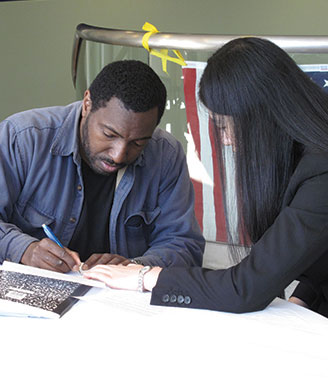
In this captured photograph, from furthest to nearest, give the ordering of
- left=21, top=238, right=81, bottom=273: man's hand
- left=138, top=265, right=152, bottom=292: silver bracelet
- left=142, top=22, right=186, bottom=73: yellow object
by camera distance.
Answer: left=142, top=22, right=186, bottom=73: yellow object, left=21, top=238, right=81, bottom=273: man's hand, left=138, top=265, right=152, bottom=292: silver bracelet

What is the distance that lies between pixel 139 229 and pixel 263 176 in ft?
2.17

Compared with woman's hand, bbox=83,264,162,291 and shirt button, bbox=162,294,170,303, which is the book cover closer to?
woman's hand, bbox=83,264,162,291

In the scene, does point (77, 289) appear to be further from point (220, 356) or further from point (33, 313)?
point (220, 356)

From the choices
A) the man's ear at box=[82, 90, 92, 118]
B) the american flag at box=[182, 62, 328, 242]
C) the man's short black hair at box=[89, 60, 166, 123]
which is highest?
the man's short black hair at box=[89, 60, 166, 123]

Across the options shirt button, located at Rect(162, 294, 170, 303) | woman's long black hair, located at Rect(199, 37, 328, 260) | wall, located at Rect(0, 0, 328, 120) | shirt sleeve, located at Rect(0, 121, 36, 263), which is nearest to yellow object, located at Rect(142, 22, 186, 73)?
shirt sleeve, located at Rect(0, 121, 36, 263)

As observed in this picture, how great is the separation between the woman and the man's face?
39 centimetres

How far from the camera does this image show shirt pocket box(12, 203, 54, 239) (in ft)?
5.97

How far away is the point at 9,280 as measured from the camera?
1.34 meters

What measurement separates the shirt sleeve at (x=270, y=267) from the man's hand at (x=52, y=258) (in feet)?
1.01

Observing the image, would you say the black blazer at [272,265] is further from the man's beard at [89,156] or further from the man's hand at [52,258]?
the man's beard at [89,156]

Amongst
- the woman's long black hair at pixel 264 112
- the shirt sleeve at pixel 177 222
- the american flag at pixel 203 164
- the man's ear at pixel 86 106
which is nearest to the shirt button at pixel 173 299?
the woman's long black hair at pixel 264 112

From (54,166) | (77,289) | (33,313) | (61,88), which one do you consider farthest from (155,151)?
(61,88)

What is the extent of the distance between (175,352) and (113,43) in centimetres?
277

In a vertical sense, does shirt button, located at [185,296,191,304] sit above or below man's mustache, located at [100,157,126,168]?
below
